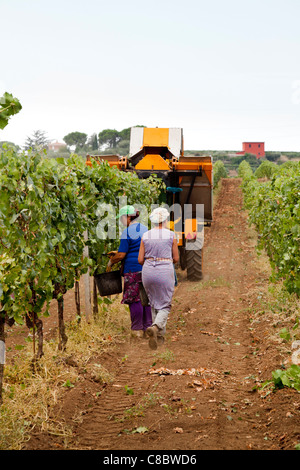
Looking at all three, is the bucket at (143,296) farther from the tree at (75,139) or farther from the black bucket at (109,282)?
the tree at (75,139)

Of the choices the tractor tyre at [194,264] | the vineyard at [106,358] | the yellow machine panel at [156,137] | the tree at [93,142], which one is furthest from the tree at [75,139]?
the vineyard at [106,358]

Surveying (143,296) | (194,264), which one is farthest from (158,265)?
(194,264)

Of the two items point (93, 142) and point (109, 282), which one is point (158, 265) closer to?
point (109, 282)

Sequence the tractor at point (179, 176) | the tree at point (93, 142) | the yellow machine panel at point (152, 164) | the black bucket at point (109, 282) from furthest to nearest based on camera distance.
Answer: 1. the tree at point (93, 142)
2. the tractor at point (179, 176)
3. the yellow machine panel at point (152, 164)
4. the black bucket at point (109, 282)

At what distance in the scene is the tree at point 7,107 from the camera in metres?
2.92

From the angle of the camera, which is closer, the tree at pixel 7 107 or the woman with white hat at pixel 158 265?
the tree at pixel 7 107

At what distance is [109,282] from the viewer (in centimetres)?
691

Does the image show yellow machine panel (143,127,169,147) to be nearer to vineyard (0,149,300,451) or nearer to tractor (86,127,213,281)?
tractor (86,127,213,281)

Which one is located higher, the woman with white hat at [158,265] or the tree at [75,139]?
the tree at [75,139]

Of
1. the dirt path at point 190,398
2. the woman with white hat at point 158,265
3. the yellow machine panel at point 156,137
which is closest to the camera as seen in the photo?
the dirt path at point 190,398

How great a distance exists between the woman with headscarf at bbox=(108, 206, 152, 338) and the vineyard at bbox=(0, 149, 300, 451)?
17.0 inches

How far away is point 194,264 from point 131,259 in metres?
5.36

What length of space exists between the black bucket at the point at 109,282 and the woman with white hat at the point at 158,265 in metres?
0.76
